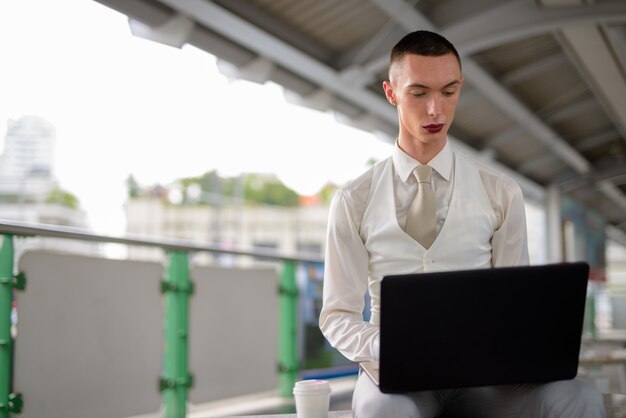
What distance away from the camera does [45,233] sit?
308 cm

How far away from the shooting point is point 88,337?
11.3 feet

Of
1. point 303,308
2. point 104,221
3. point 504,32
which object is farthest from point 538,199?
point 104,221

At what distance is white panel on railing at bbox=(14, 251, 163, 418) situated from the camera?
121 inches

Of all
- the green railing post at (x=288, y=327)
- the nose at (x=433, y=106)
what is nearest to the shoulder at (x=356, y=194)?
the nose at (x=433, y=106)

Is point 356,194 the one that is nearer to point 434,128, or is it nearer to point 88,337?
point 434,128

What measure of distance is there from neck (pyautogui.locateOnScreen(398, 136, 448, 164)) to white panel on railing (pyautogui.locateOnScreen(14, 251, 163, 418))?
1.91 metres

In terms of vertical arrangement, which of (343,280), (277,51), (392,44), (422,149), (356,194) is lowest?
(343,280)

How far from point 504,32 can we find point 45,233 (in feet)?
13.4

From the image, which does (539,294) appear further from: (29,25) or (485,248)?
(29,25)

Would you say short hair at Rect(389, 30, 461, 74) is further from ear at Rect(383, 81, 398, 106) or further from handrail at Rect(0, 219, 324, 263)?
handrail at Rect(0, 219, 324, 263)

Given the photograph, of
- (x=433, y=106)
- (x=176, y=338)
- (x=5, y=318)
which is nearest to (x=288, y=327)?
(x=176, y=338)

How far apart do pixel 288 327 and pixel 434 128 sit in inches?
147

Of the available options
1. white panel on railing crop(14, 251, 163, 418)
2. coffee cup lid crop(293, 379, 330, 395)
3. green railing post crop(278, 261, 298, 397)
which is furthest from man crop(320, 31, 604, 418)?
green railing post crop(278, 261, 298, 397)

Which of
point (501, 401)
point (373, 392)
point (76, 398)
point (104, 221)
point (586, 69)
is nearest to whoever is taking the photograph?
point (373, 392)
